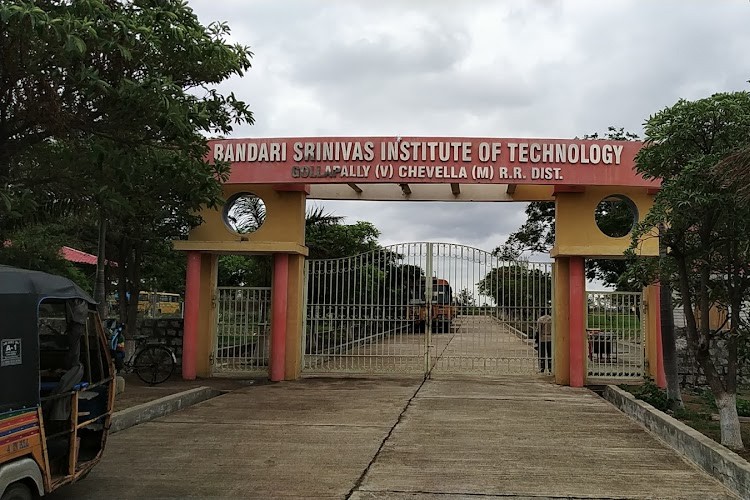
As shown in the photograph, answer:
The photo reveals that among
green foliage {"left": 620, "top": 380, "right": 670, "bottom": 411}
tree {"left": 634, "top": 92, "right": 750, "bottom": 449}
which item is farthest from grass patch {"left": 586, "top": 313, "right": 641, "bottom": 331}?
tree {"left": 634, "top": 92, "right": 750, "bottom": 449}

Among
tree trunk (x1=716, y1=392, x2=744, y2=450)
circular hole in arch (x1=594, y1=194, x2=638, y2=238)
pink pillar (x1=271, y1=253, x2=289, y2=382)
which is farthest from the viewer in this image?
circular hole in arch (x1=594, y1=194, x2=638, y2=238)

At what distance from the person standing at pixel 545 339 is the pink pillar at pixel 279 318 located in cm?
470

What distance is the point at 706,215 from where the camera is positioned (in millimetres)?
6816

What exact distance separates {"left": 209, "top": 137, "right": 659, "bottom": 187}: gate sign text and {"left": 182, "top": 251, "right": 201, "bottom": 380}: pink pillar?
5.84 feet

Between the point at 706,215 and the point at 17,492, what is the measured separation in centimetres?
650

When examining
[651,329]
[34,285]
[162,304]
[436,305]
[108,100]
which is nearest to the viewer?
[34,285]

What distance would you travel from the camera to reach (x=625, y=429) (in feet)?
26.2

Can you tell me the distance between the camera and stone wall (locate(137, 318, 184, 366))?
521 inches

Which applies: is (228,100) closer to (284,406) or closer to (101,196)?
(101,196)

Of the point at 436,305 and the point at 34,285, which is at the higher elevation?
the point at 34,285

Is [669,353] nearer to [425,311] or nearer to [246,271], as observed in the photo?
[425,311]

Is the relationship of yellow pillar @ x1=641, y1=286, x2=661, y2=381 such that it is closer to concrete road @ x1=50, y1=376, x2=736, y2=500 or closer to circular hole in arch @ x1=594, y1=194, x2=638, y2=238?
concrete road @ x1=50, y1=376, x2=736, y2=500

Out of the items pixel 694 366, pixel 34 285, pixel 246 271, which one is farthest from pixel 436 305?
pixel 246 271

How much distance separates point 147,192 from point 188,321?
469 centimetres
